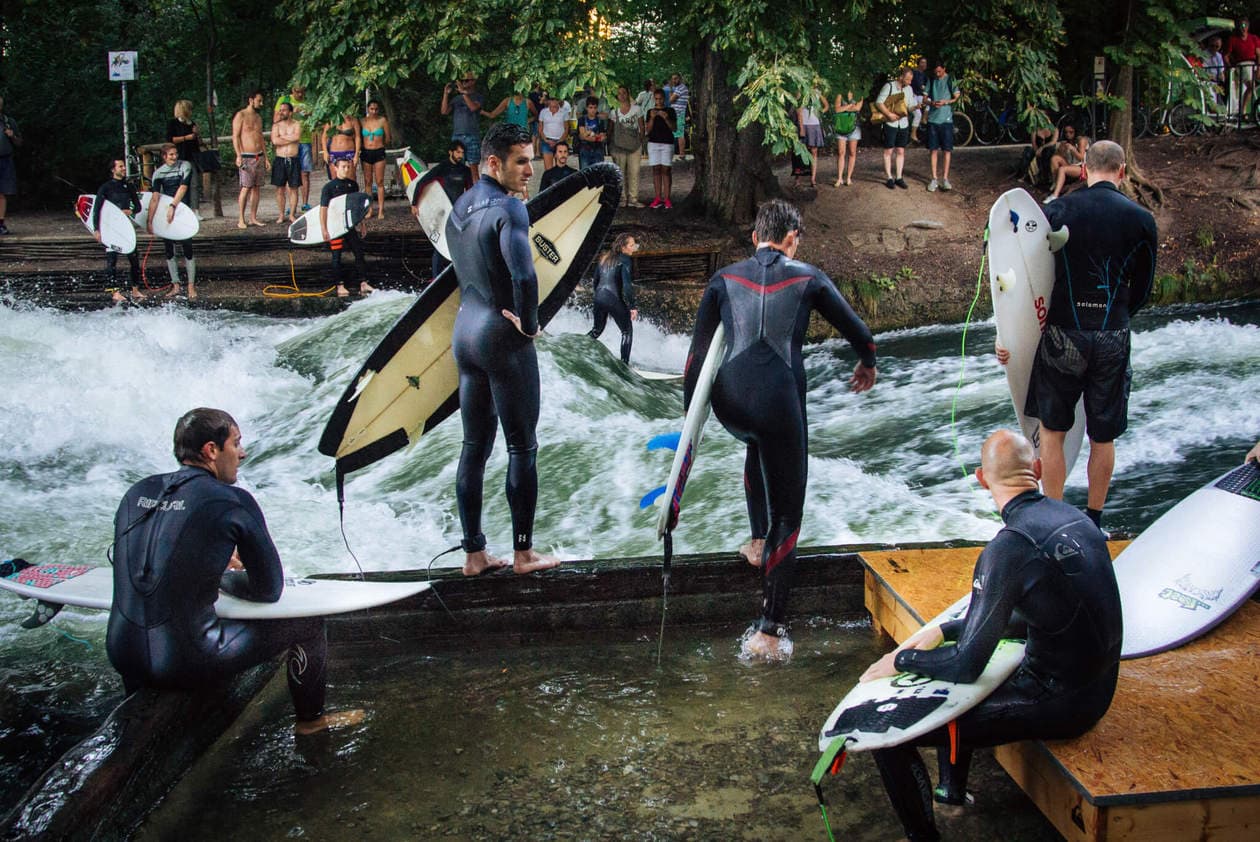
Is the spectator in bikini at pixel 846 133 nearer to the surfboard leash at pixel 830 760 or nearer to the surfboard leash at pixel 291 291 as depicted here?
the surfboard leash at pixel 291 291

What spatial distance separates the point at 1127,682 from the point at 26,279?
14.7 metres

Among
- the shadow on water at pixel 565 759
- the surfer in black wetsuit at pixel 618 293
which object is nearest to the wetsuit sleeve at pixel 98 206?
the surfer in black wetsuit at pixel 618 293

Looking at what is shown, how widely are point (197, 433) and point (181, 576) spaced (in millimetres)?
456

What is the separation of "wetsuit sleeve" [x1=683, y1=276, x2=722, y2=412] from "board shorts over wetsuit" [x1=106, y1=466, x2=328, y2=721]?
1.81 meters

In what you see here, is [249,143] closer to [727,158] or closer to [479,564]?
[727,158]

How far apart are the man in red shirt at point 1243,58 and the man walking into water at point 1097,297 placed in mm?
16258

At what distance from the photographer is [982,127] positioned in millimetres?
21766

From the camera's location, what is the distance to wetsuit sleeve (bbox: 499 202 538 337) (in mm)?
4797

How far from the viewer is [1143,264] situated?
5371 millimetres

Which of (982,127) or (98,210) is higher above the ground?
(982,127)

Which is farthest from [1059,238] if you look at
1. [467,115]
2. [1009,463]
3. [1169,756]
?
[467,115]

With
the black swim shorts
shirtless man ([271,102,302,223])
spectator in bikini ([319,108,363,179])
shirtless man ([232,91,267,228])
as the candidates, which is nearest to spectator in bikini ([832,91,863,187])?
spectator in bikini ([319,108,363,179])

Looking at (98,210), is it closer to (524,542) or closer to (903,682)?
(524,542)

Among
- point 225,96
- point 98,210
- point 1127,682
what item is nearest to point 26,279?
point 98,210
